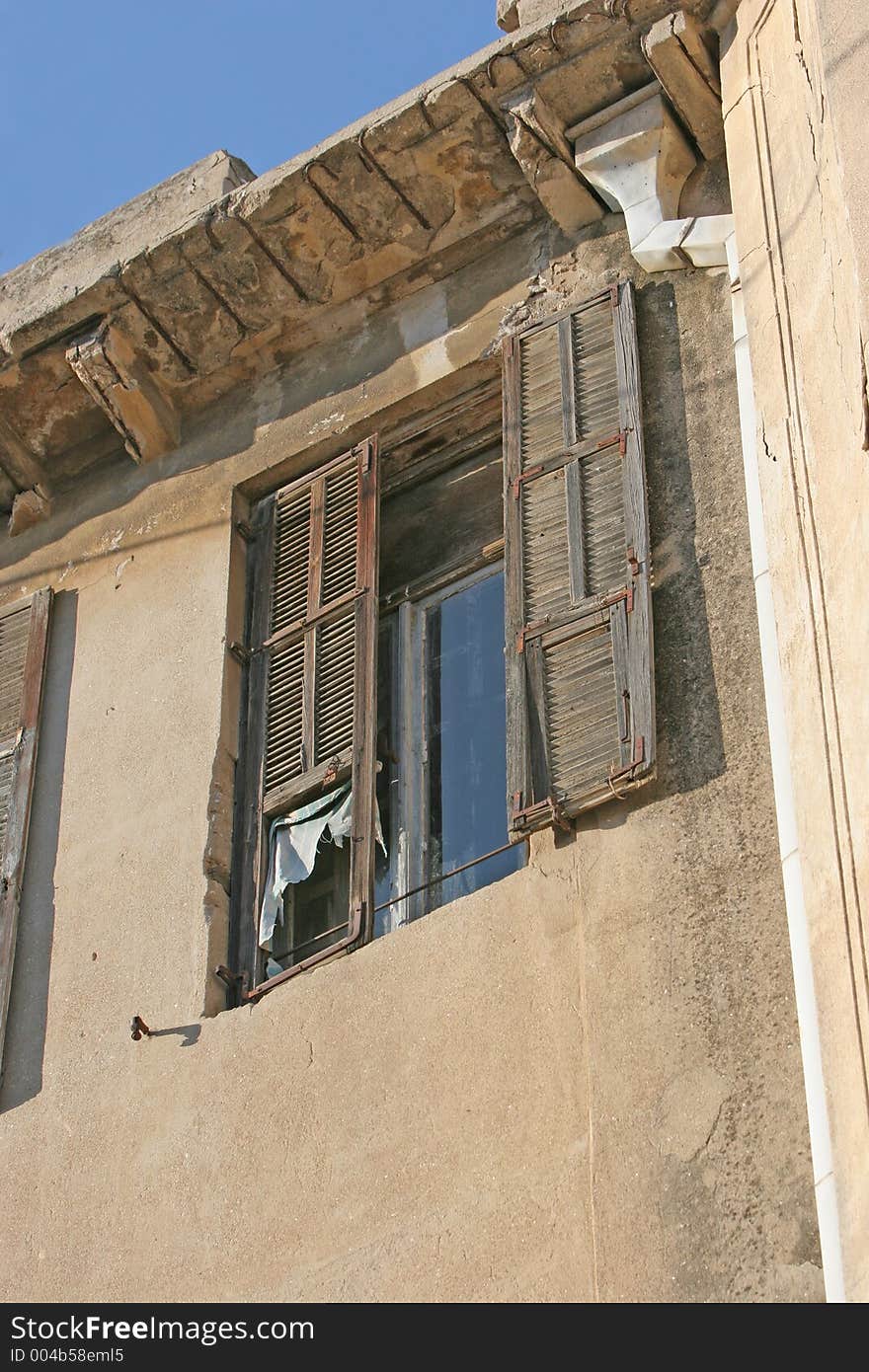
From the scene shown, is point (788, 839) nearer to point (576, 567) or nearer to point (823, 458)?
point (823, 458)

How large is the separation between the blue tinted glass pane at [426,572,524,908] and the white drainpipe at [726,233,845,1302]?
41.3 inches

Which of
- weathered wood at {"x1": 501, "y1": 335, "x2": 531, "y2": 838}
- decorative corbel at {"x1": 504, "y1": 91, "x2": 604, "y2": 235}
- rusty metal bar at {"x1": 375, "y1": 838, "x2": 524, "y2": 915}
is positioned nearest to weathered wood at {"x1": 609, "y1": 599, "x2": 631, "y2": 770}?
weathered wood at {"x1": 501, "y1": 335, "x2": 531, "y2": 838}

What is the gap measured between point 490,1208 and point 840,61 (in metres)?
2.82

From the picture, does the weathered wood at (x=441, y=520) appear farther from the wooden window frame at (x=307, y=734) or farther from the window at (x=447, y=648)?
the wooden window frame at (x=307, y=734)

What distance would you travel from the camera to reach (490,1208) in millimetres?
5320

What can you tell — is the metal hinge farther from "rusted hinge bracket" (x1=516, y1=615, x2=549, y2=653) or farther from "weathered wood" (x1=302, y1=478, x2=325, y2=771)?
"weathered wood" (x1=302, y1=478, x2=325, y2=771)

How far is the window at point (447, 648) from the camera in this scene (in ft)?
20.3

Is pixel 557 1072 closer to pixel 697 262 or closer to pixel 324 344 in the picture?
pixel 697 262

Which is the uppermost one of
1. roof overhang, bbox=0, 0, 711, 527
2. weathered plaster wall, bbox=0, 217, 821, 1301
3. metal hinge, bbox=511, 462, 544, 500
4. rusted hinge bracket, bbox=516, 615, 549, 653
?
roof overhang, bbox=0, 0, 711, 527

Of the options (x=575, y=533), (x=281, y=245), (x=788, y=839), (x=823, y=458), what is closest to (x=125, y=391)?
(x=281, y=245)

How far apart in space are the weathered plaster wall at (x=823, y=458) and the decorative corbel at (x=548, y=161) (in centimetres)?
75

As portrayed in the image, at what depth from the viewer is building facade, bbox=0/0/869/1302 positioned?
204 inches

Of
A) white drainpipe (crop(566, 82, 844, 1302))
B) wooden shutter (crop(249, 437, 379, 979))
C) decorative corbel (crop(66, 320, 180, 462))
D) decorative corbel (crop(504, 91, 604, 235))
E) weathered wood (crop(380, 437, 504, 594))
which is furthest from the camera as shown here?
decorative corbel (crop(66, 320, 180, 462))
